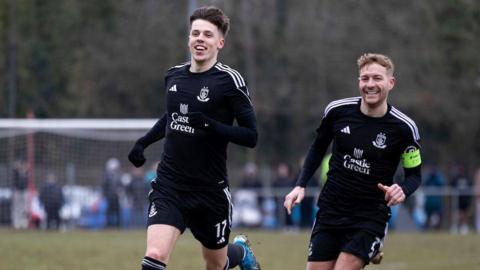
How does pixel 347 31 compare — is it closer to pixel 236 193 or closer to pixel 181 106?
pixel 236 193

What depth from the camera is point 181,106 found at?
8.06 metres

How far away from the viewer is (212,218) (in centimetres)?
810

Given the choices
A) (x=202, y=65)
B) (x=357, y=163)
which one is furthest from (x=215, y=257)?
(x=202, y=65)

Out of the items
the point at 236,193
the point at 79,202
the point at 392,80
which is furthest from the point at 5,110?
the point at 392,80

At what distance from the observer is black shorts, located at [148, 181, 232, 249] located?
7938 mm

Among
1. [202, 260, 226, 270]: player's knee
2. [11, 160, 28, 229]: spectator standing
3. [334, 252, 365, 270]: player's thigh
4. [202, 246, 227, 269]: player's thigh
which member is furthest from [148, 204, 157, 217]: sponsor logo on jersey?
[11, 160, 28, 229]: spectator standing

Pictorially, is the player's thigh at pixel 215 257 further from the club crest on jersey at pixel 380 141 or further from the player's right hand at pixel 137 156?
the club crest on jersey at pixel 380 141

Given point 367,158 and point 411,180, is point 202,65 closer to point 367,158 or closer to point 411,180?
point 367,158

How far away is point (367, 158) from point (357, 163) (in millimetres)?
81

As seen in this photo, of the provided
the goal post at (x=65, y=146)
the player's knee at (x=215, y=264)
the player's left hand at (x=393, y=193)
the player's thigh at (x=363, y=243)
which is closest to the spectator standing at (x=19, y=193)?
the goal post at (x=65, y=146)

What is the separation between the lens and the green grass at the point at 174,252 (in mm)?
13828

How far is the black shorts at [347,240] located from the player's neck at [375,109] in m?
0.78

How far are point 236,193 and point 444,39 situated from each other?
30.8ft

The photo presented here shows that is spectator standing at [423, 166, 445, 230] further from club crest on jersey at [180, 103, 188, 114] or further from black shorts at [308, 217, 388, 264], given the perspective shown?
club crest on jersey at [180, 103, 188, 114]
